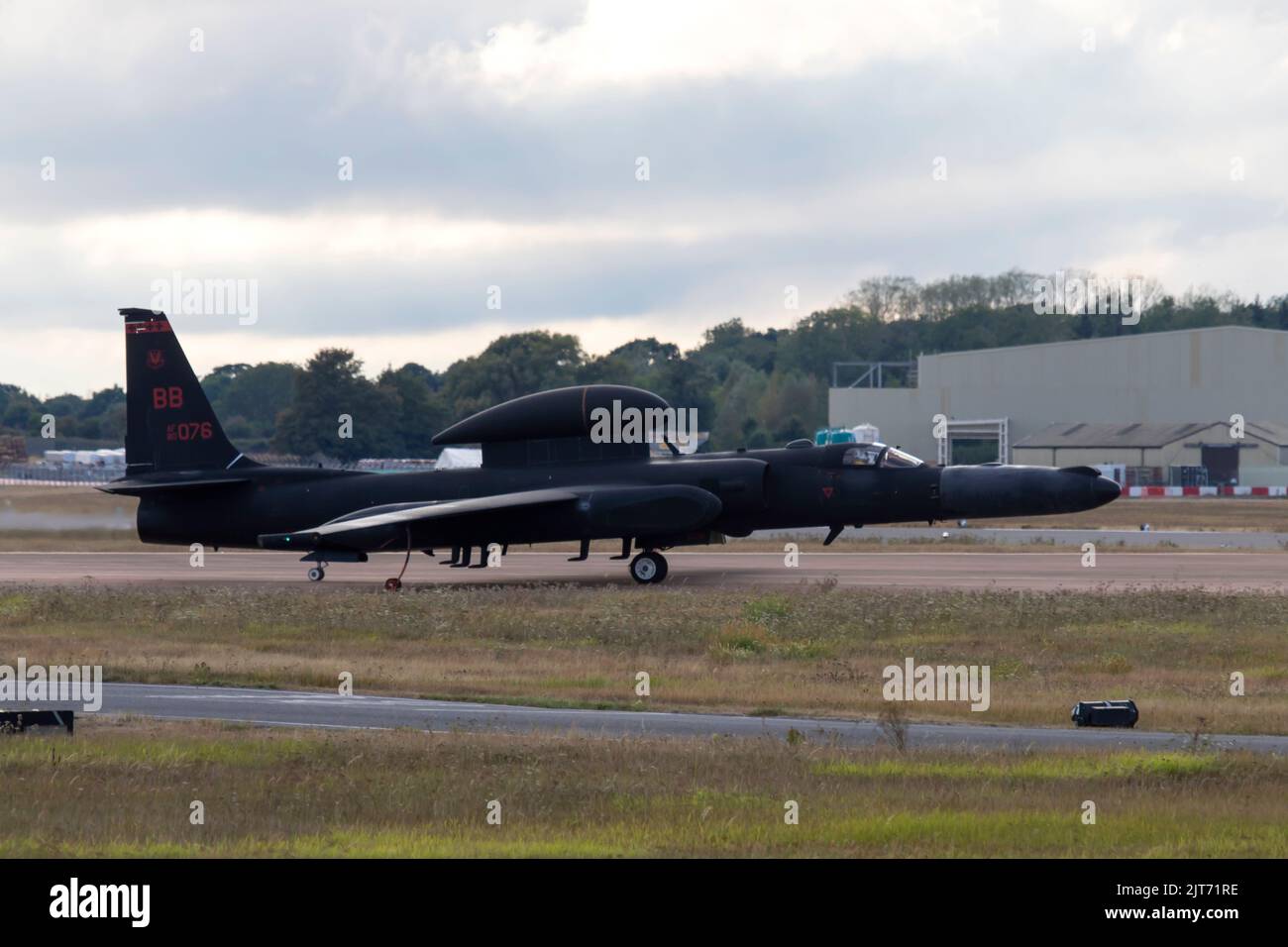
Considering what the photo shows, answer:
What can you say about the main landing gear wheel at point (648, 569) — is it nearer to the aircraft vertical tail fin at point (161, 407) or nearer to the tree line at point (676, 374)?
the aircraft vertical tail fin at point (161, 407)

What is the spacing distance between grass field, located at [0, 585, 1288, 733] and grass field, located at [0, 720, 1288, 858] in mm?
3932

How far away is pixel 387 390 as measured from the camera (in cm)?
8544

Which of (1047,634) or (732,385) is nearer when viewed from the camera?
(1047,634)

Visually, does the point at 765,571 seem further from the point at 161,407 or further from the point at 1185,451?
the point at 1185,451

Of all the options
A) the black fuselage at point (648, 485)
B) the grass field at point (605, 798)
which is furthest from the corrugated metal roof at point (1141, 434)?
the grass field at point (605, 798)

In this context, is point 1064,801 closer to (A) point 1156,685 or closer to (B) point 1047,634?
(A) point 1156,685

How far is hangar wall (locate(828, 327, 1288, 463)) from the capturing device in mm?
94812

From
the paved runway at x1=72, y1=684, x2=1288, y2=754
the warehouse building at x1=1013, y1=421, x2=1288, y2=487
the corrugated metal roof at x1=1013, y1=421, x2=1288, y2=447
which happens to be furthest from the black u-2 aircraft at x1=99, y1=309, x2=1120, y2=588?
the corrugated metal roof at x1=1013, y1=421, x2=1288, y2=447

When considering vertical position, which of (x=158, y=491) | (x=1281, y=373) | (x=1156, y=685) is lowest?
(x=1156, y=685)

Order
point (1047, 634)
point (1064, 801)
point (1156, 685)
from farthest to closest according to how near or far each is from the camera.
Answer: point (1047, 634), point (1156, 685), point (1064, 801)

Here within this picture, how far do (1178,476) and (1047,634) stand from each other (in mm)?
71161

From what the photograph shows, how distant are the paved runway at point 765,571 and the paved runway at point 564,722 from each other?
15.0 m

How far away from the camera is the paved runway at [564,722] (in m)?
15.4
